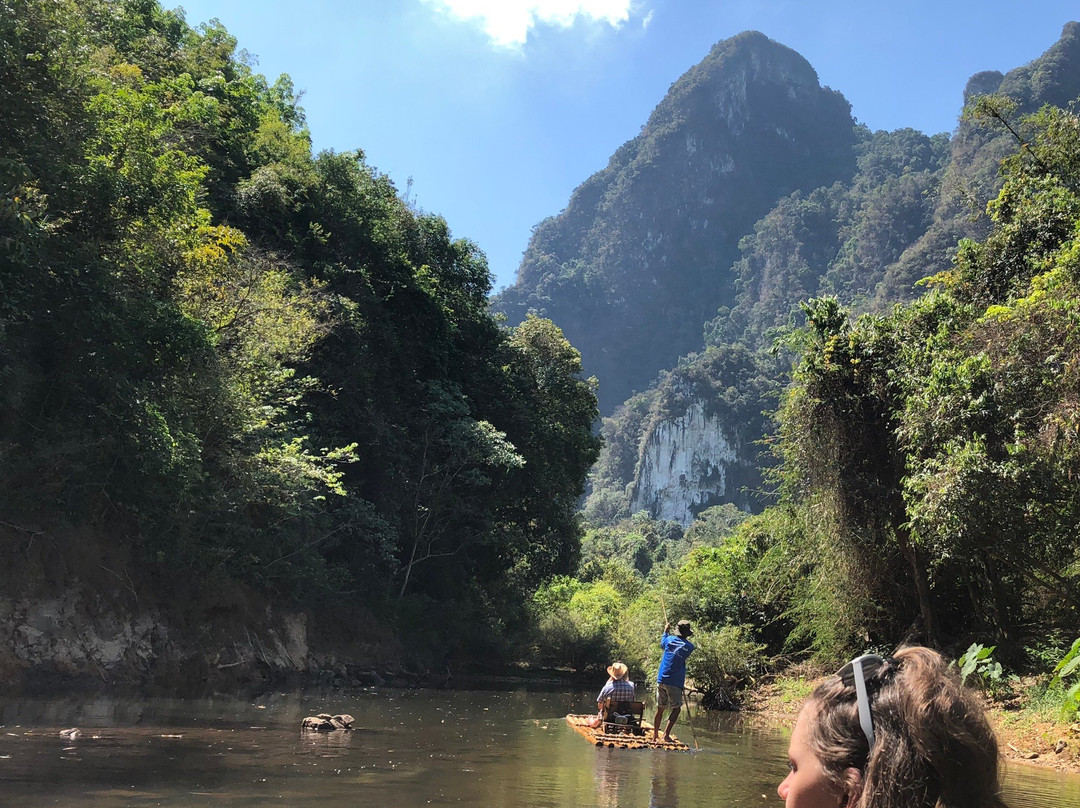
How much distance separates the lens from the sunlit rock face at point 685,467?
11275 centimetres

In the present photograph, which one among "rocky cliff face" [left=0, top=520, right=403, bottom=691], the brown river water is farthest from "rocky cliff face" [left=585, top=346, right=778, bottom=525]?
the brown river water

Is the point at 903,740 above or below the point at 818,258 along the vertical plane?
below

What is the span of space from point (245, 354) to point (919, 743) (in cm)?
1602

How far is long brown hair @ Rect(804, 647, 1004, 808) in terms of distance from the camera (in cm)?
120

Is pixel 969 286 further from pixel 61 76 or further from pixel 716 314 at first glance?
pixel 716 314

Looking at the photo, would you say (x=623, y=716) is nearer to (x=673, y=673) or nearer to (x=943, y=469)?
(x=673, y=673)

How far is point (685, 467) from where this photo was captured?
115m

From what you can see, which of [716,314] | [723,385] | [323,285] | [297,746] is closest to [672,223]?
[716,314]

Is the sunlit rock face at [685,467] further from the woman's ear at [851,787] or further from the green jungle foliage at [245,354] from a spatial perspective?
the woman's ear at [851,787]

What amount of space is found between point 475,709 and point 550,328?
18.7 metres

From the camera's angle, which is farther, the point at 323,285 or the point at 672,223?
the point at 672,223

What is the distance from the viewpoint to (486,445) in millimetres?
22281

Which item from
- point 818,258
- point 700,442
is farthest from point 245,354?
point 818,258

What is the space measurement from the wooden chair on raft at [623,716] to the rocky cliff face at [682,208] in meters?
147
